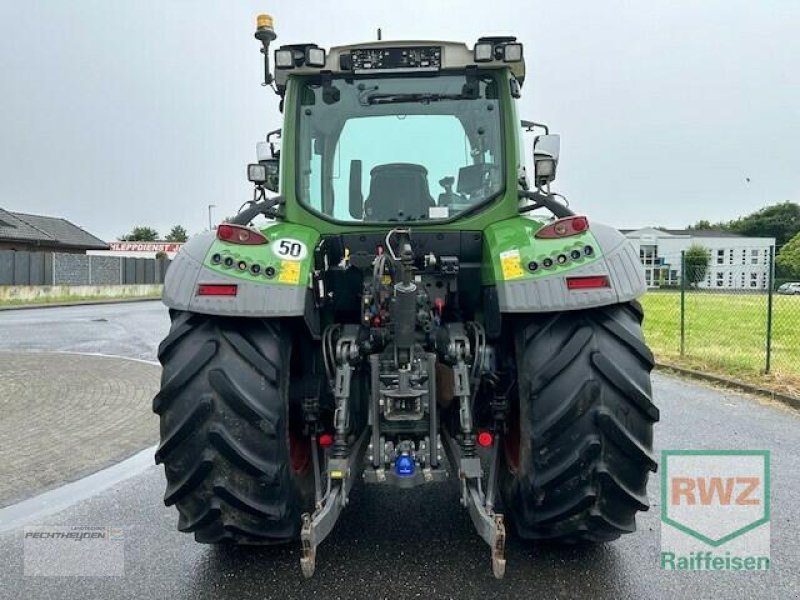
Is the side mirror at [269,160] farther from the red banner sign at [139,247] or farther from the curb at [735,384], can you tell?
the red banner sign at [139,247]

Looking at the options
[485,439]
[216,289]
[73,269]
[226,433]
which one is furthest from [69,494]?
[73,269]

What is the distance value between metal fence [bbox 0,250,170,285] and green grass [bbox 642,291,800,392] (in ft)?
63.4

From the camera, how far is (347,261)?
10.3ft

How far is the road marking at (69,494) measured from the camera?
3666 millimetres

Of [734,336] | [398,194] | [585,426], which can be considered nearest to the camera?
[585,426]

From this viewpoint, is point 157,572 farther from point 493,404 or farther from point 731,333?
point 731,333

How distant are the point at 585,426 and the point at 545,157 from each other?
1749 mm

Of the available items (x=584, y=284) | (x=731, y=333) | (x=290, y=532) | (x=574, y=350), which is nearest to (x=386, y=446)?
(x=290, y=532)

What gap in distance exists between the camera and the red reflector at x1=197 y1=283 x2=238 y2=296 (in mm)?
2633

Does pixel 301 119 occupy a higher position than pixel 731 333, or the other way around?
pixel 301 119

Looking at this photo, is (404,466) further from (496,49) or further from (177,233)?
(177,233)

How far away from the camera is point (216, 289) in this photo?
264 cm

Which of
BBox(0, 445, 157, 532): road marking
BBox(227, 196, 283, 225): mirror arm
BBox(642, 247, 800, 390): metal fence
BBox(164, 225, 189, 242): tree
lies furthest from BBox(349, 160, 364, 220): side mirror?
BBox(164, 225, 189, 242): tree

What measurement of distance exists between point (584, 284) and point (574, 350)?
0.30 meters
